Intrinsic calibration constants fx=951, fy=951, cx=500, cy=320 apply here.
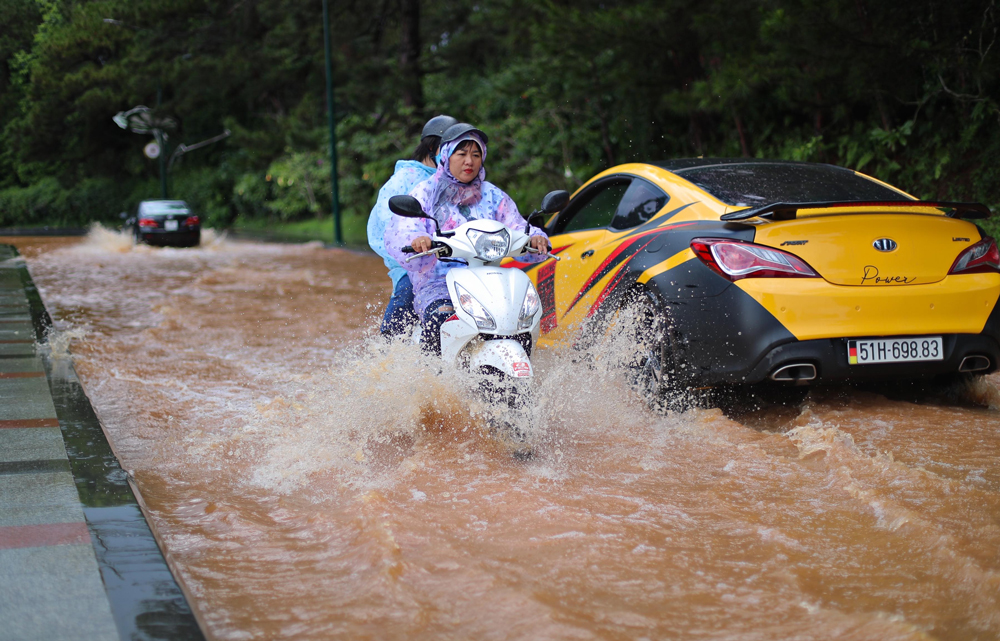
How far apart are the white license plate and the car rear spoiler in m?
0.70

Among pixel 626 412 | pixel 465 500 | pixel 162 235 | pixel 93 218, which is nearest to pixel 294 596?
pixel 465 500

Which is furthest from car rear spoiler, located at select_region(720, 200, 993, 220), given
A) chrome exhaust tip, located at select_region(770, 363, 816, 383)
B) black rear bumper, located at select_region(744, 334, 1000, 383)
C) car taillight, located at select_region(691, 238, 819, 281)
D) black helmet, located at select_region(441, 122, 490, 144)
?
black helmet, located at select_region(441, 122, 490, 144)

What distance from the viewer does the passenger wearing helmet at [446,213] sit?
473cm

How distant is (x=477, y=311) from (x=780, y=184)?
2176mm

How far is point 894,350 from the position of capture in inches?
191

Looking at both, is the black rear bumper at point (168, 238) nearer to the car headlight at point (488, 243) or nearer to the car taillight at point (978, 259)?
the car headlight at point (488, 243)

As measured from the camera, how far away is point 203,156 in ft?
142

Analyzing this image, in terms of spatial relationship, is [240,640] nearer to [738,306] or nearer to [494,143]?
[738,306]

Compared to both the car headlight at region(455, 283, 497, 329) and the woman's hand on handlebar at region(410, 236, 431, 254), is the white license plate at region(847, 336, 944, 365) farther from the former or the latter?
the woman's hand on handlebar at region(410, 236, 431, 254)

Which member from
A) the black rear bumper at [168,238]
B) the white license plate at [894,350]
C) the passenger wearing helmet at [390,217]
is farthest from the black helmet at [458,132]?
the black rear bumper at [168,238]

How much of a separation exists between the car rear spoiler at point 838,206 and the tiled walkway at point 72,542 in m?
3.20

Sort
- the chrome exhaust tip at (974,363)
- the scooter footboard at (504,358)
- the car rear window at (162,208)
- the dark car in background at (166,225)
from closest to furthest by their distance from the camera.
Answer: the scooter footboard at (504,358), the chrome exhaust tip at (974,363), the dark car in background at (166,225), the car rear window at (162,208)

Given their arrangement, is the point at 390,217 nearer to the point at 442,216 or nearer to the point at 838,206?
the point at 442,216

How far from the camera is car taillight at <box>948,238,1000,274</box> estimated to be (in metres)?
5.03
